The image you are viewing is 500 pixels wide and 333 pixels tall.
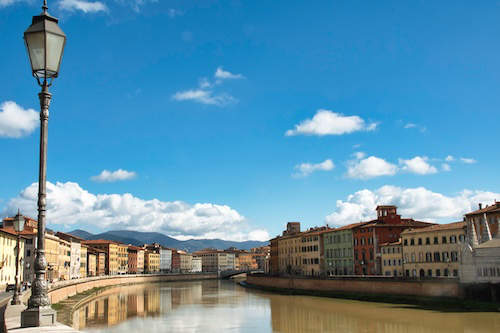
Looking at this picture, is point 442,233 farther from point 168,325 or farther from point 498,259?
point 168,325

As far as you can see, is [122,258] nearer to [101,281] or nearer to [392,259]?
[101,281]

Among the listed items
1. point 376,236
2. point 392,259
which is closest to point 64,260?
point 376,236

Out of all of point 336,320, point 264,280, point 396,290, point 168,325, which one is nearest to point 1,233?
point 168,325

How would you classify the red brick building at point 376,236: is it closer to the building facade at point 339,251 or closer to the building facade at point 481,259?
the building facade at point 339,251

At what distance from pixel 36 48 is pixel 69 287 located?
62.7m

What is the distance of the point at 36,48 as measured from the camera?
27.9 feet

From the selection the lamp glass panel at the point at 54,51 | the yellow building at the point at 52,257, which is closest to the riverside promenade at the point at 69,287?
the lamp glass panel at the point at 54,51

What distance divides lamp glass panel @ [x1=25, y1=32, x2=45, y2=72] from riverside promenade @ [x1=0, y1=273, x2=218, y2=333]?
437 centimetres

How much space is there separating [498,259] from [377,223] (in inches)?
1161

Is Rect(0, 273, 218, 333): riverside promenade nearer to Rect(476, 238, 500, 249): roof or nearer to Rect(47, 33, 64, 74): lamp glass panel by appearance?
Rect(47, 33, 64, 74): lamp glass panel

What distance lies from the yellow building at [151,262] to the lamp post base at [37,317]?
17994cm

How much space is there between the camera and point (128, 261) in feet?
540

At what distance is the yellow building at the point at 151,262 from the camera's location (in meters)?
186

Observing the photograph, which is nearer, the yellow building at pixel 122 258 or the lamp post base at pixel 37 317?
the lamp post base at pixel 37 317
